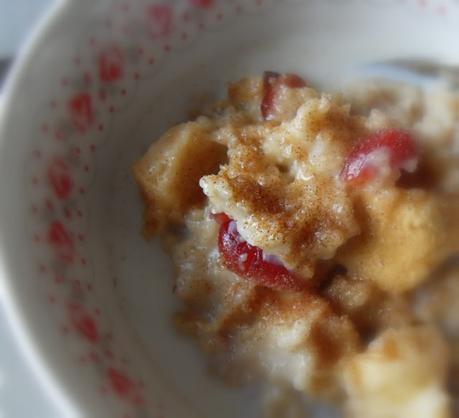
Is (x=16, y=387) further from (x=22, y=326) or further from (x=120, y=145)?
(x=120, y=145)

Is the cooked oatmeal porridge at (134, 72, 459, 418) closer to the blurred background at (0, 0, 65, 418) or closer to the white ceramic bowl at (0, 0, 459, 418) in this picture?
the white ceramic bowl at (0, 0, 459, 418)

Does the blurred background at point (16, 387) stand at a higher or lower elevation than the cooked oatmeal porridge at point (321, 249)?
lower

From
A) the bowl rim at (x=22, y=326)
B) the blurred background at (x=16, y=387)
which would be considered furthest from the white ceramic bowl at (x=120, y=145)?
the blurred background at (x=16, y=387)

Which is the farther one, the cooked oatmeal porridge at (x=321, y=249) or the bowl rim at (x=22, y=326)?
the cooked oatmeal porridge at (x=321, y=249)

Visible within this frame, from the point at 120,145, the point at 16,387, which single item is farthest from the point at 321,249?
the point at 16,387

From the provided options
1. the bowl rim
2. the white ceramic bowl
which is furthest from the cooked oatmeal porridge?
the bowl rim

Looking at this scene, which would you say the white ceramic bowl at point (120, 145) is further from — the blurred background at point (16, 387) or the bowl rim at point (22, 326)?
the blurred background at point (16, 387)
